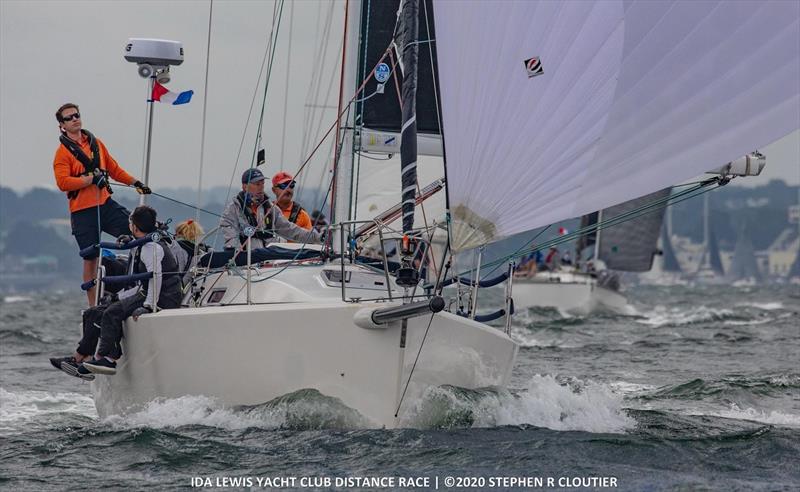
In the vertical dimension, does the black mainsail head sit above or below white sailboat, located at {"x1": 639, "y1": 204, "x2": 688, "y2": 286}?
above

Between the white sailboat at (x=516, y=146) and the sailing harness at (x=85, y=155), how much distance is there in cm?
161

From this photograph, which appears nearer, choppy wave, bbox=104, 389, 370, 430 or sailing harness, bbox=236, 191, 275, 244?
choppy wave, bbox=104, 389, 370, 430

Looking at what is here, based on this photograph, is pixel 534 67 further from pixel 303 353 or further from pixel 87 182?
pixel 87 182

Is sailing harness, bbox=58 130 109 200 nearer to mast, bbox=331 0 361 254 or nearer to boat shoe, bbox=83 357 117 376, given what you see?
boat shoe, bbox=83 357 117 376

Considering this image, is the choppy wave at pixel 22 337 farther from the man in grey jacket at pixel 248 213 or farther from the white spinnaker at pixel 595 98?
the white spinnaker at pixel 595 98

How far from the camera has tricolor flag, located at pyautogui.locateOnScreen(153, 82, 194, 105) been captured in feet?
33.2

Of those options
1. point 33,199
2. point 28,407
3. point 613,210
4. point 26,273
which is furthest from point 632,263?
point 33,199

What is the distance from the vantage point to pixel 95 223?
9531 mm

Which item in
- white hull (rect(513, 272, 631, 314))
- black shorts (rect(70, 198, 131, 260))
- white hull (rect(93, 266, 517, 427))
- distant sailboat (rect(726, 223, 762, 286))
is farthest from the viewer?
distant sailboat (rect(726, 223, 762, 286))

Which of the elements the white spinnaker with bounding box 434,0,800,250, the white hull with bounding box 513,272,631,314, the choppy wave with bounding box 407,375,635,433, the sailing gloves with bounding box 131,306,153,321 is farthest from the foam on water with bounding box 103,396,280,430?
the white hull with bounding box 513,272,631,314

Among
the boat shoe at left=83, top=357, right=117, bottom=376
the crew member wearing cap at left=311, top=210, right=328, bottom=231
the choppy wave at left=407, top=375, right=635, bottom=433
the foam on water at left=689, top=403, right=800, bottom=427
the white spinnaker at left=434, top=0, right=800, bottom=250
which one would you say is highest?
the white spinnaker at left=434, top=0, right=800, bottom=250

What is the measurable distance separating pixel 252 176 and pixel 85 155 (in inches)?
49.1

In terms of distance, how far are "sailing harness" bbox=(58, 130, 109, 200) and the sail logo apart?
3.66m

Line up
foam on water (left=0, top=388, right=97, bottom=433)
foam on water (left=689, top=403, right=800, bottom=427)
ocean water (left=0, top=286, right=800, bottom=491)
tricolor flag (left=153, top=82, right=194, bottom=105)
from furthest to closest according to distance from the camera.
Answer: tricolor flag (left=153, top=82, right=194, bottom=105)
foam on water (left=0, top=388, right=97, bottom=433)
foam on water (left=689, top=403, right=800, bottom=427)
ocean water (left=0, top=286, right=800, bottom=491)
